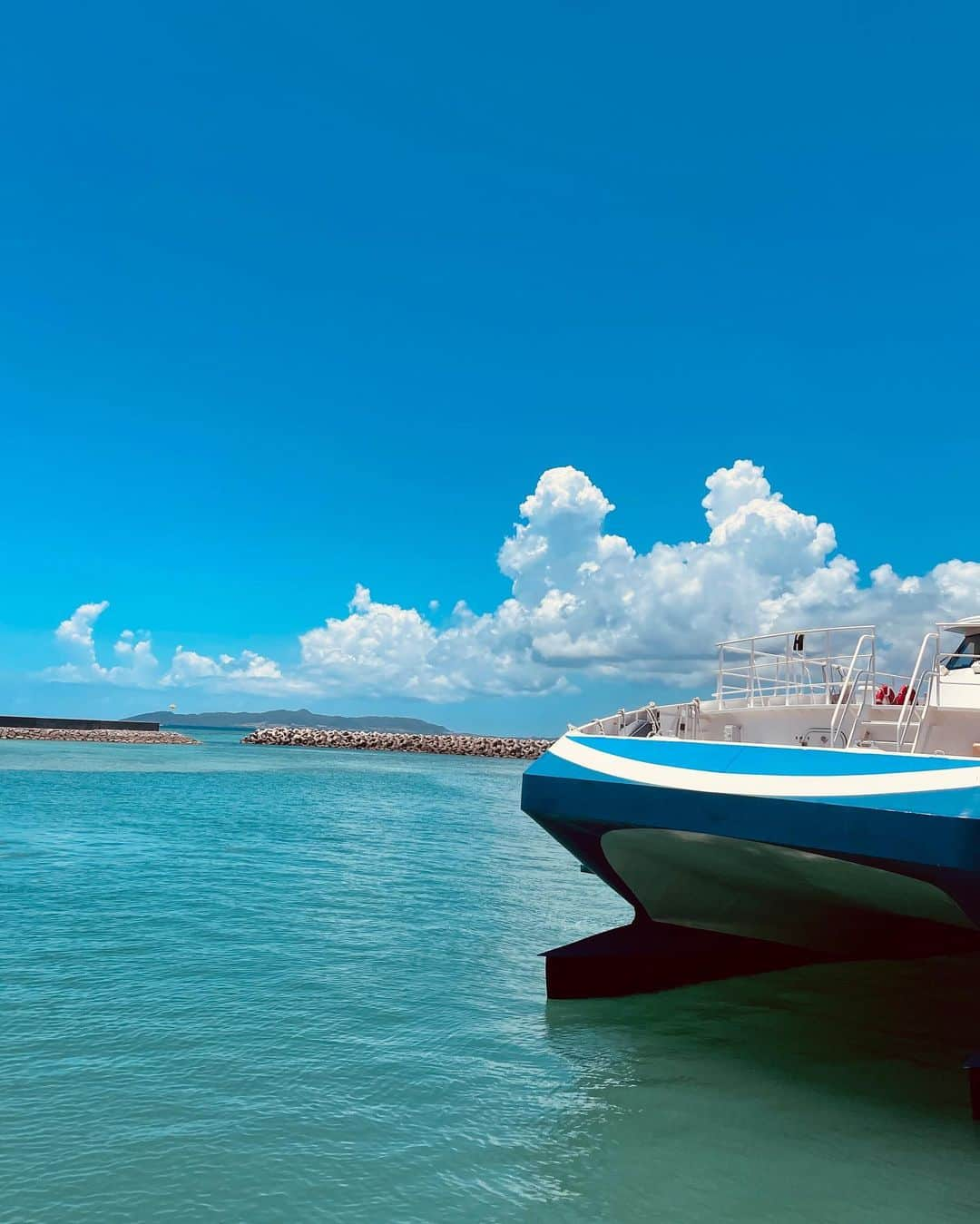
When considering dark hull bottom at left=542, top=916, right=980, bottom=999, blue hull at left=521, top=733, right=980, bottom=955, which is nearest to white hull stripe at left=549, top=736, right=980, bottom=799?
blue hull at left=521, top=733, right=980, bottom=955

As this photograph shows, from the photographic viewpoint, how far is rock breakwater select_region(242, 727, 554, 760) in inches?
3814

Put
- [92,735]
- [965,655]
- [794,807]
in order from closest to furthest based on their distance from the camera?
[794,807]
[965,655]
[92,735]

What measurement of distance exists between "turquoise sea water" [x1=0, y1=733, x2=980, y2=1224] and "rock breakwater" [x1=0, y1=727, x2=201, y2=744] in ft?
264

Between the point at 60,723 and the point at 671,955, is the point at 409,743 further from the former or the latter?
the point at 671,955

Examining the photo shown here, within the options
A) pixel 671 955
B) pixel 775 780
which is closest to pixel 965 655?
pixel 775 780

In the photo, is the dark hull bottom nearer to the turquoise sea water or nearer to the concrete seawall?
the turquoise sea water

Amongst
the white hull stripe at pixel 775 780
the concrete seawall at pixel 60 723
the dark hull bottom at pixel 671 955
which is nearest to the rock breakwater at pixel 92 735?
the concrete seawall at pixel 60 723

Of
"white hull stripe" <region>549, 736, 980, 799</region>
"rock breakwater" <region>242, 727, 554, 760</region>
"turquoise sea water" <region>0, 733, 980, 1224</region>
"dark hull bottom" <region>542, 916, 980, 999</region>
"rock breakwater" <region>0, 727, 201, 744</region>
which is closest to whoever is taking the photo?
"turquoise sea water" <region>0, 733, 980, 1224</region>

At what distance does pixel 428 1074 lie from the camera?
7531mm

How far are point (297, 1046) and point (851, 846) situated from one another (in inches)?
191

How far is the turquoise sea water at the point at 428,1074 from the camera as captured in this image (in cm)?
574

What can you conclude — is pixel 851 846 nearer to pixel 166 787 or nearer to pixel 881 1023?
pixel 881 1023

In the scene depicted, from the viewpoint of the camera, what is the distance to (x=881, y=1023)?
9320mm

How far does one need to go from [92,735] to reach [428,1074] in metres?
96.4
